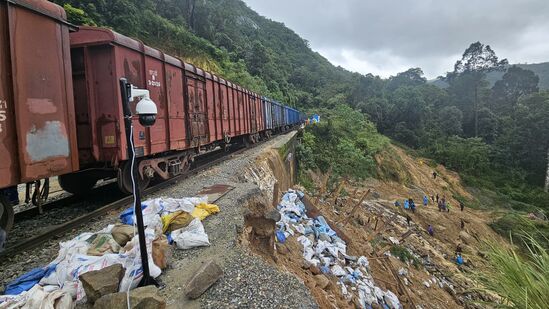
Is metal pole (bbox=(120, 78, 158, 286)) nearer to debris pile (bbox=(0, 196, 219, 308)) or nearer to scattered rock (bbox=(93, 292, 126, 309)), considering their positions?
debris pile (bbox=(0, 196, 219, 308))

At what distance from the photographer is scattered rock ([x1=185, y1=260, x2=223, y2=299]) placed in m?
3.05

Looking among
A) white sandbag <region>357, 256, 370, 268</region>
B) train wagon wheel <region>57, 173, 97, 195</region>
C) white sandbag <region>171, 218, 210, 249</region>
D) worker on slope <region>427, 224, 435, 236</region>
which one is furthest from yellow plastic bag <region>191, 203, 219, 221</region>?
worker on slope <region>427, 224, 435, 236</region>

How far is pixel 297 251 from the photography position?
22.8ft

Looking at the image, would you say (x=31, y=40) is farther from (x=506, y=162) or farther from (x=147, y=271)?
(x=506, y=162)

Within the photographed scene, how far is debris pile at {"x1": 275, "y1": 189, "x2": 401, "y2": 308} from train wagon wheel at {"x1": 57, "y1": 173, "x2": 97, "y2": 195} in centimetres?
458

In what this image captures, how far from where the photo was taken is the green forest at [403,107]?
22.9 meters

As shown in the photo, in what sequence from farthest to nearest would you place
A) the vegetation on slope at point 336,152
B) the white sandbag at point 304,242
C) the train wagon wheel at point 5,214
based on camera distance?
1. the vegetation on slope at point 336,152
2. the white sandbag at point 304,242
3. the train wagon wheel at point 5,214

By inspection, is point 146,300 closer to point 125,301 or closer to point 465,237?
point 125,301

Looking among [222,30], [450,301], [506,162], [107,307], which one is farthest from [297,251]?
[222,30]

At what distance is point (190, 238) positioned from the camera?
4.14 m

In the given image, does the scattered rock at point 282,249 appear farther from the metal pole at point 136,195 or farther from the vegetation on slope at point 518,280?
the vegetation on slope at point 518,280

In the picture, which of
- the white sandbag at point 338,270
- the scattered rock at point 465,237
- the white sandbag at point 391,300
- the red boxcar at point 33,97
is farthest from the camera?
the scattered rock at point 465,237

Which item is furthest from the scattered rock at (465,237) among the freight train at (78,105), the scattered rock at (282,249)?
the freight train at (78,105)

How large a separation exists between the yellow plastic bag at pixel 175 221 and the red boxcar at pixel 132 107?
2105 millimetres
